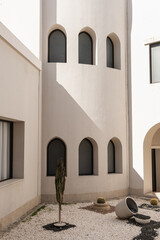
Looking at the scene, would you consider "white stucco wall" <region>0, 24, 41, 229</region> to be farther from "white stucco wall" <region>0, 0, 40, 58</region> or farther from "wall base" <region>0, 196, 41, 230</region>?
"white stucco wall" <region>0, 0, 40, 58</region>

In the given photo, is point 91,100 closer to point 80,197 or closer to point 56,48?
point 56,48

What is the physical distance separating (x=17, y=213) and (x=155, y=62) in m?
9.46

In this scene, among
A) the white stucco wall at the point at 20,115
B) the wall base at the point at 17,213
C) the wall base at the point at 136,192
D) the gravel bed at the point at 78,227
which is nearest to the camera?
the gravel bed at the point at 78,227

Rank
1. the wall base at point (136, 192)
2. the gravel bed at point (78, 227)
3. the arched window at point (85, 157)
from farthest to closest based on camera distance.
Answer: the wall base at point (136, 192) → the arched window at point (85, 157) → the gravel bed at point (78, 227)

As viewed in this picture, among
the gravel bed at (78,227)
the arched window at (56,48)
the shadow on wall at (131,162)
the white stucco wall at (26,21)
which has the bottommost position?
the gravel bed at (78,227)

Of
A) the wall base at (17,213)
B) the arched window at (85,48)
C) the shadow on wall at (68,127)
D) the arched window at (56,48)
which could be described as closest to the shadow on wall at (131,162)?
the shadow on wall at (68,127)

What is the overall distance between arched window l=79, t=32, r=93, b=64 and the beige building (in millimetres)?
49

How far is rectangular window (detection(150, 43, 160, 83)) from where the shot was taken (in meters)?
14.3

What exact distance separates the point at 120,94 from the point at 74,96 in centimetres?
264

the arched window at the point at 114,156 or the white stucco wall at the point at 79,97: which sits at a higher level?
the white stucco wall at the point at 79,97

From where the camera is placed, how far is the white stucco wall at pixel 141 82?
1426cm

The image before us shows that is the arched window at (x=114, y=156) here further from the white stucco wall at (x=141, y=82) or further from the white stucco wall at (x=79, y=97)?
the white stucco wall at (x=141, y=82)

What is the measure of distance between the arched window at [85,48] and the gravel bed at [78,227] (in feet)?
23.1

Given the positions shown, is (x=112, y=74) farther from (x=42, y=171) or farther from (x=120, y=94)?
(x=42, y=171)
